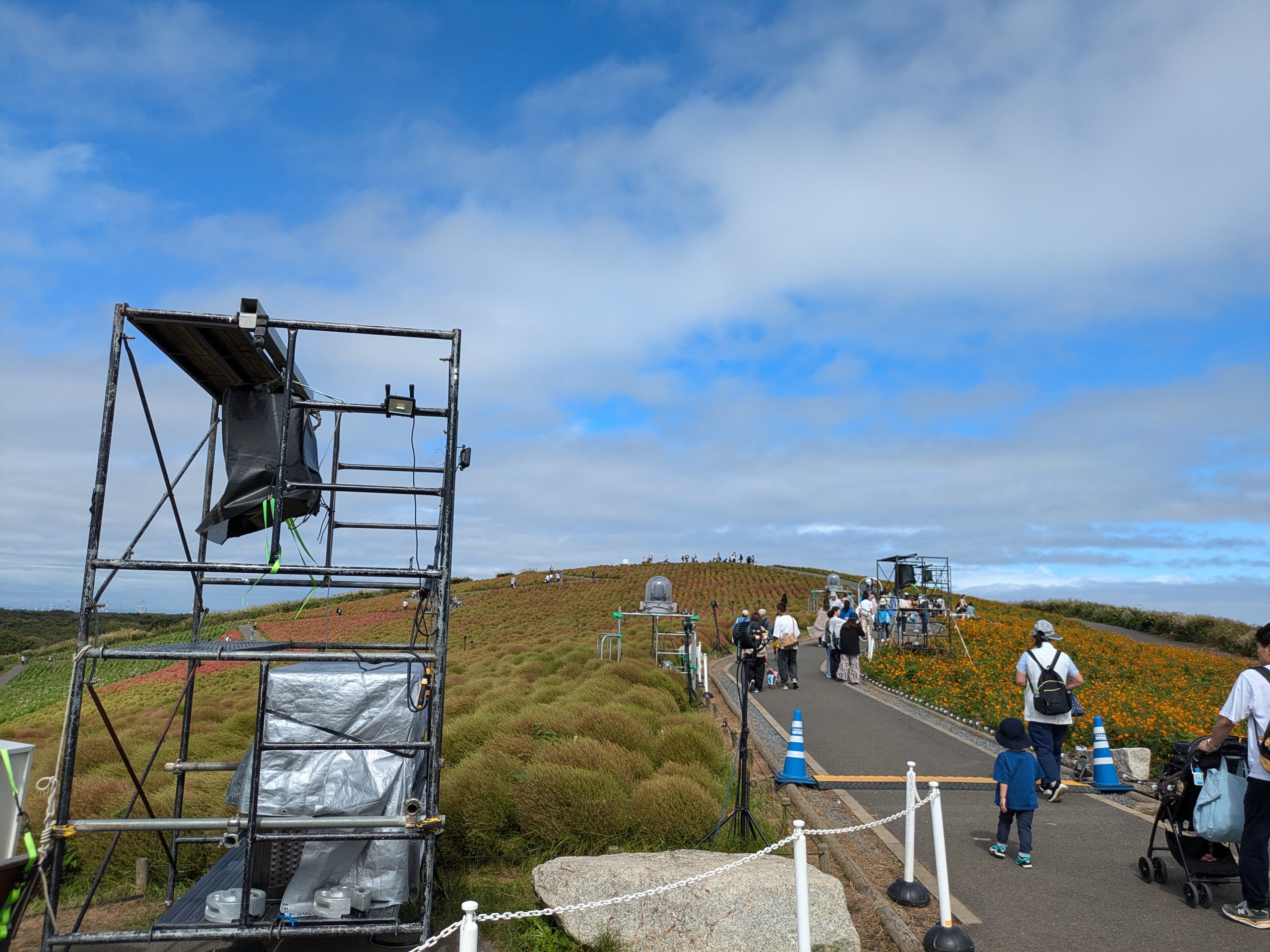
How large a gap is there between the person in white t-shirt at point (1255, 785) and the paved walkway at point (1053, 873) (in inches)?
7.7

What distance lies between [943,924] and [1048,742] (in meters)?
3.59

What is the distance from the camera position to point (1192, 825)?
6168 millimetres

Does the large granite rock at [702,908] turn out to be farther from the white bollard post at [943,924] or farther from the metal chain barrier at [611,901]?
the white bollard post at [943,924]

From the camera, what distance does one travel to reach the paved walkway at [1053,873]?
550 centimetres

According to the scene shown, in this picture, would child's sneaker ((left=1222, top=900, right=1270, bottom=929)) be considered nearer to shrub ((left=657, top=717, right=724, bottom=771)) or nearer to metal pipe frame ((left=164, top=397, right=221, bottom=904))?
shrub ((left=657, top=717, right=724, bottom=771))

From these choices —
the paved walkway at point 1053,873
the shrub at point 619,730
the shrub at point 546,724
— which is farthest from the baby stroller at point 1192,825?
the shrub at point 546,724

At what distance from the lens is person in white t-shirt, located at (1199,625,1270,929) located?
5508mm

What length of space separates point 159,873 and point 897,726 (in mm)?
10692

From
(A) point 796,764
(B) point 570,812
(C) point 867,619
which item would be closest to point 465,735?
(B) point 570,812

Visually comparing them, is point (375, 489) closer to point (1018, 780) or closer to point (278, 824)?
point (278, 824)

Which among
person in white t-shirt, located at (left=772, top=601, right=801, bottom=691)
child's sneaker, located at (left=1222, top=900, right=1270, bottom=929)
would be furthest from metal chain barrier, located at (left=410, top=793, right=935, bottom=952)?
person in white t-shirt, located at (left=772, top=601, right=801, bottom=691)

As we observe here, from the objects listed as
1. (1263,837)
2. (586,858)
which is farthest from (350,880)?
(1263,837)

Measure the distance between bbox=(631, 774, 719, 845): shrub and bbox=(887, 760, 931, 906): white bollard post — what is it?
185 cm

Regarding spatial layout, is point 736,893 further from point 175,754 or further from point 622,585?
point 622,585
